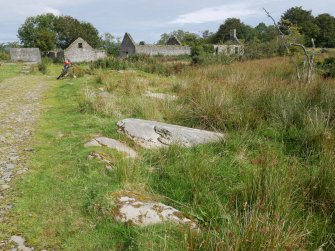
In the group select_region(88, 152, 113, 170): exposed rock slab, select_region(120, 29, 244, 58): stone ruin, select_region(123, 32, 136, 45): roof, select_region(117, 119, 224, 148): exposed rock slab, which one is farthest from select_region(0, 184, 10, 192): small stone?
select_region(123, 32, 136, 45): roof

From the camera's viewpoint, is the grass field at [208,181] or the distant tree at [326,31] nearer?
the grass field at [208,181]

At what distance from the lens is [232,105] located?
569cm

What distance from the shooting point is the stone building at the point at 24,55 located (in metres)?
33.2

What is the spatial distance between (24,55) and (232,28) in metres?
33.4

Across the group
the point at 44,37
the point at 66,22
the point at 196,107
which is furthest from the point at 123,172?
the point at 66,22

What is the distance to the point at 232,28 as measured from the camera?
52.5 meters

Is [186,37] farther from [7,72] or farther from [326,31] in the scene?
[7,72]

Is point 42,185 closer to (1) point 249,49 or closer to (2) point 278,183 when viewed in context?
(2) point 278,183

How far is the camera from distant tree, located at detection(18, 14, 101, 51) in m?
57.7

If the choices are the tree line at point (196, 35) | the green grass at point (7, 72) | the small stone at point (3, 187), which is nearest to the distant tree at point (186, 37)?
the tree line at point (196, 35)

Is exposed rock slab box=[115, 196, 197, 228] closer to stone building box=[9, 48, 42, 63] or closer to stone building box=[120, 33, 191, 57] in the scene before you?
stone building box=[9, 48, 42, 63]

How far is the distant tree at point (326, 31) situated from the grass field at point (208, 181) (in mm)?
39077

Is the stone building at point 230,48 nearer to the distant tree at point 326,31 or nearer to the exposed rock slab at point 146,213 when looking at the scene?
the distant tree at point 326,31

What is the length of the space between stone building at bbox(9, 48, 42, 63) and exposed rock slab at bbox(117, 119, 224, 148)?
31.7 meters
